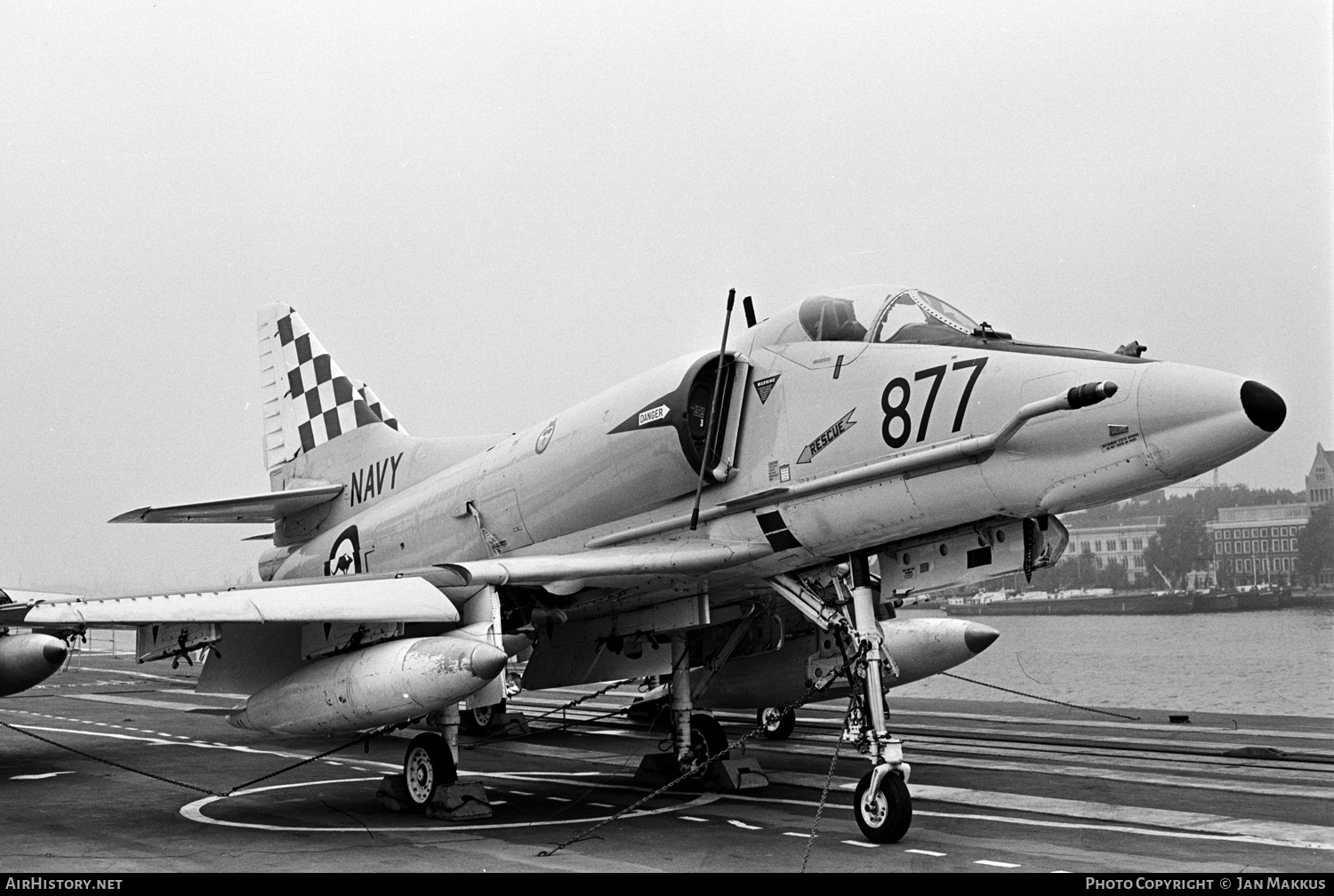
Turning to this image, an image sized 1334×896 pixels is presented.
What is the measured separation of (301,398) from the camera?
17.3m

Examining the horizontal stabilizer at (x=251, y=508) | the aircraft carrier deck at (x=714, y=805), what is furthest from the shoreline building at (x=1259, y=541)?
the horizontal stabilizer at (x=251, y=508)

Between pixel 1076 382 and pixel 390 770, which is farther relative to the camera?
pixel 390 770

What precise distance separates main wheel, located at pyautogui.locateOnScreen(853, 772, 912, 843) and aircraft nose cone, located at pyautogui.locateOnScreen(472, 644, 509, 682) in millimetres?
2955

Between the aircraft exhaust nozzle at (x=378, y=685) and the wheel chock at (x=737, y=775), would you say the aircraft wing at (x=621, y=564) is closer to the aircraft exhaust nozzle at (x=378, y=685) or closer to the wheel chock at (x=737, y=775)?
the aircraft exhaust nozzle at (x=378, y=685)

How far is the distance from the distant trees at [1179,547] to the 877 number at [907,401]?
54171mm

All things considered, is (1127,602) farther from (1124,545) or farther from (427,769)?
(427,769)

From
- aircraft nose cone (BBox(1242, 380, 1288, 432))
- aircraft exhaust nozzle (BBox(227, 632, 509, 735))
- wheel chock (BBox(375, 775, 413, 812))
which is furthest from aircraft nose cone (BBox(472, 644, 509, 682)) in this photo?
aircraft nose cone (BBox(1242, 380, 1288, 432))

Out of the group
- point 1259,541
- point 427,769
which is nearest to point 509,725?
point 427,769

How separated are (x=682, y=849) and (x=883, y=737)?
176 cm

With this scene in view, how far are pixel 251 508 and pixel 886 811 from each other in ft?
32.7

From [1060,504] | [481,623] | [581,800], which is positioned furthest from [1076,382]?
[581,800]

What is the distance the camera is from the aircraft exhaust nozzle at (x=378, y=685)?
960 cm
